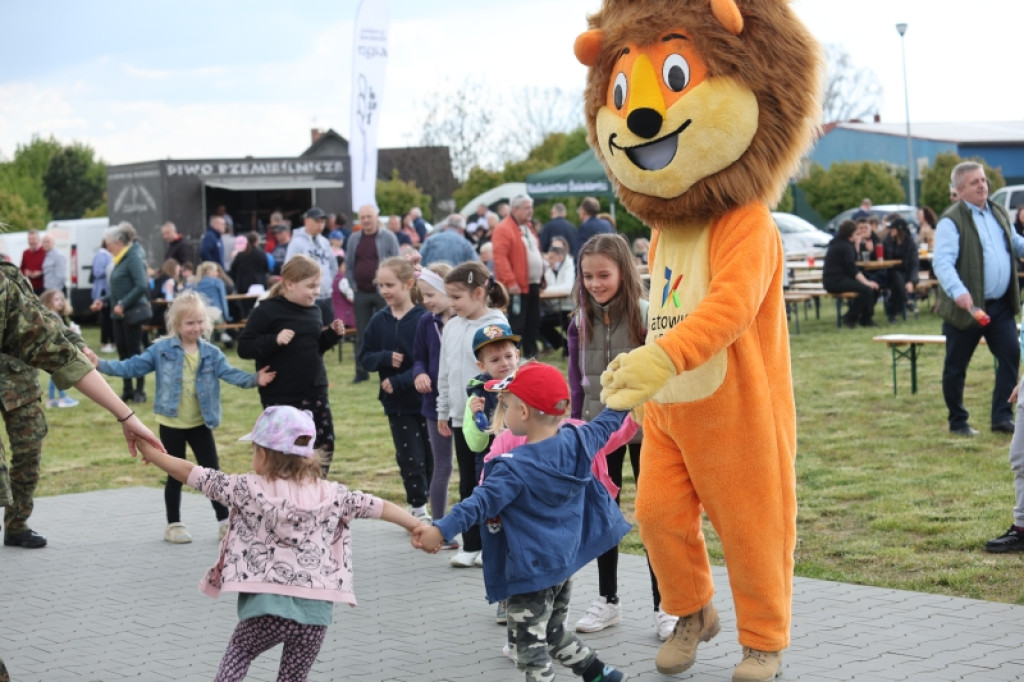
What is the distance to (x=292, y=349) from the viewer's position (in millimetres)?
7695

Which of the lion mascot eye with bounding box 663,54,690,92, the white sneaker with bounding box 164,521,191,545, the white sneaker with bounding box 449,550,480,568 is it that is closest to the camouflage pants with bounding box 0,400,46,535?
the white sneaker with bounding box 164,521,191,545

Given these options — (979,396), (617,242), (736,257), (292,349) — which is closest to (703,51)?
(736,257)

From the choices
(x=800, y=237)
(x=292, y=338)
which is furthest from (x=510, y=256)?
(x=800, y=237)

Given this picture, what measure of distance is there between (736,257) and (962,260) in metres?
5.61

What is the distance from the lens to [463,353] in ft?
22.5

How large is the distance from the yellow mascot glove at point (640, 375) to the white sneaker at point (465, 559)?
2.99 metres

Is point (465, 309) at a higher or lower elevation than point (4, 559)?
higher

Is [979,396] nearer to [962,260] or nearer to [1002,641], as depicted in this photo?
[962,260]

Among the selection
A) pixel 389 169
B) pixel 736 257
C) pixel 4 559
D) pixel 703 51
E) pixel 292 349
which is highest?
pixel 389 169

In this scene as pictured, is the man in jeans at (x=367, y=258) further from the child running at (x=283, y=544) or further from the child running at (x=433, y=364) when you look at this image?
the child running at (x=283, y=544)

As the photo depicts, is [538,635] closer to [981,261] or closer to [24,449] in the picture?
[24,449]

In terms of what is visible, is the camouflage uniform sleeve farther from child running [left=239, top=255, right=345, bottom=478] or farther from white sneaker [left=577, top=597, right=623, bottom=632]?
child running [left=239, top=255, right=345, bottom=478]

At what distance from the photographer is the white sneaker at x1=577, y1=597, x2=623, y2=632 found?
5793mm

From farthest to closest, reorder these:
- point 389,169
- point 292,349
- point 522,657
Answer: point 389,169 → point 292,349 → point 522,657
